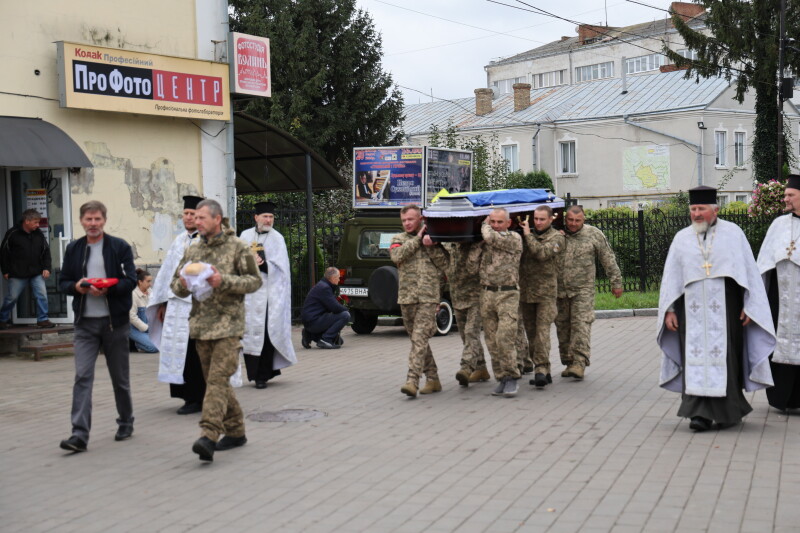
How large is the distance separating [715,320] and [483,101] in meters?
45.7

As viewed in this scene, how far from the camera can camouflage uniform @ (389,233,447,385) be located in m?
9.78

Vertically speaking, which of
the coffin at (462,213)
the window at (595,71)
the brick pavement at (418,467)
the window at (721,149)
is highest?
the window at (595,71)

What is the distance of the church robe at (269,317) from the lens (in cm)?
1054

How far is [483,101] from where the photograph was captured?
5269 cm

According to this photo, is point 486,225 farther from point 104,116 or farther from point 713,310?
point 104,116

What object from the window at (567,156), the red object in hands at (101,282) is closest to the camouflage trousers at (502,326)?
the red object in hands at (101,282)

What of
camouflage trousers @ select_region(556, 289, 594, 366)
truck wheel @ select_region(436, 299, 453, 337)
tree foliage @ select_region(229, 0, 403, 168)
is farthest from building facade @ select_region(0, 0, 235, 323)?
tree foliage @ select_region(229, 0, 403, 168)

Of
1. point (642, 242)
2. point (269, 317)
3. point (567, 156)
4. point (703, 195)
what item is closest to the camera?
point (703, 195)

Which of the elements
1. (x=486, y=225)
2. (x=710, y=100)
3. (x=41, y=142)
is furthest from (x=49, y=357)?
(x=710, y=100)

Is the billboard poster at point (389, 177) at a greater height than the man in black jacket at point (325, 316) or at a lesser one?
greater

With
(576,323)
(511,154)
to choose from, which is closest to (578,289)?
(576,323)

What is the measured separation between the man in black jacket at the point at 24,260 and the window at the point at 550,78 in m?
60.7

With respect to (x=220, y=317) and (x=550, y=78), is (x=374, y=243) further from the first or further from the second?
(x=550, y=78)

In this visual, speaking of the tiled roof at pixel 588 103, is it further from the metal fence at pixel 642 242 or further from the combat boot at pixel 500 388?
the combat boot at pixel 500 388
